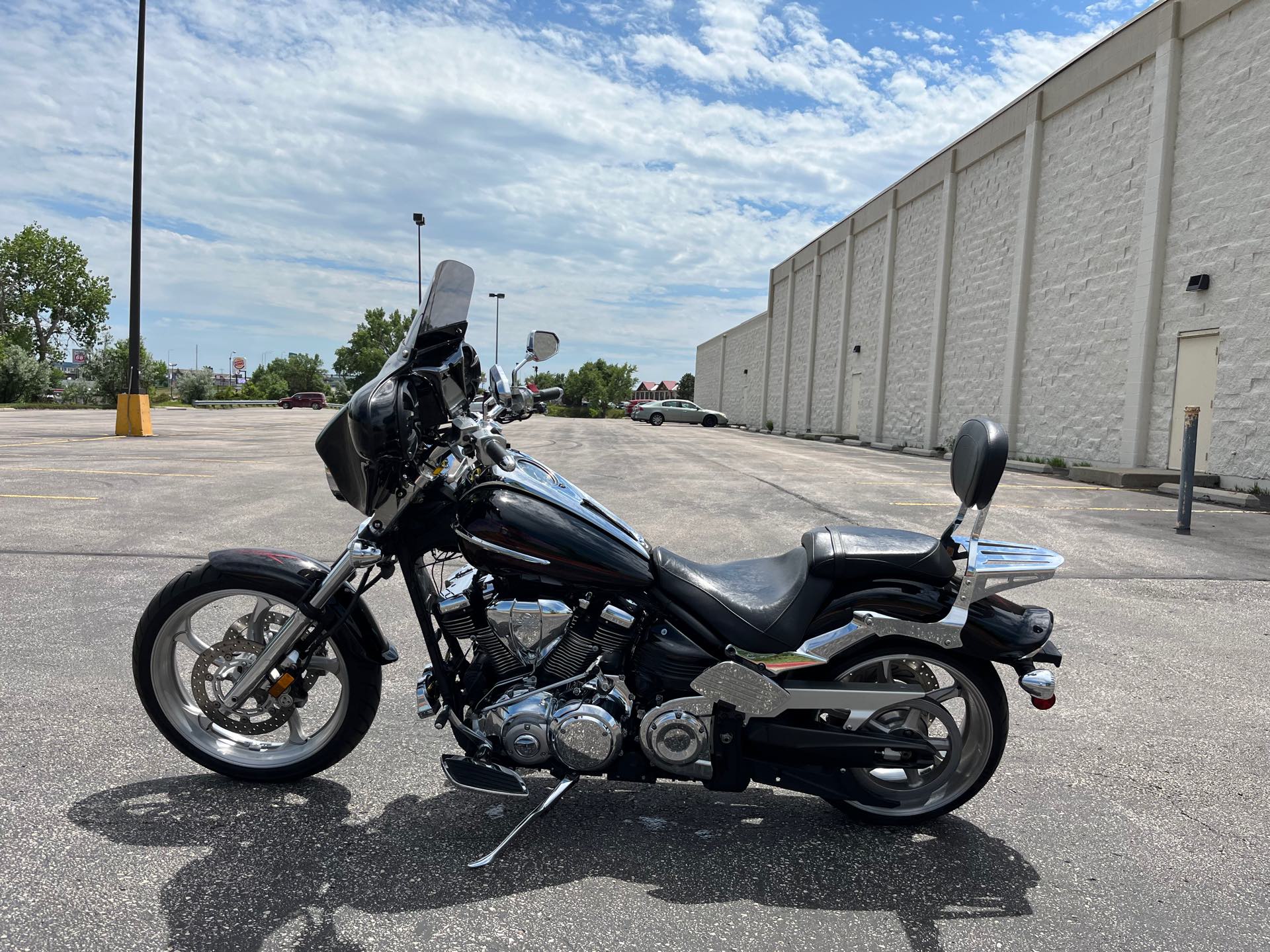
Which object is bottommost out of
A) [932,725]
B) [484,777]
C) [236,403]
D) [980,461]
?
[484,777]

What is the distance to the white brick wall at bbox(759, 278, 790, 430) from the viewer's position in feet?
143

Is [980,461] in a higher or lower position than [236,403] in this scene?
lower

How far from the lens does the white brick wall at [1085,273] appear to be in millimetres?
15711

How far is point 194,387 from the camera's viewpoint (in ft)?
211

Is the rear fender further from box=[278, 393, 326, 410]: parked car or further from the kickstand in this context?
box=[278, 393, 326, 410]: parked car

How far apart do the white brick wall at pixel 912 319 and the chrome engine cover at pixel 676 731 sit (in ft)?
78.0

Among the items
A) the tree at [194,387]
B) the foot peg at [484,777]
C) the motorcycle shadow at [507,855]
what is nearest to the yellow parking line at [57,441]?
the motorcycle shadow at [507,855]

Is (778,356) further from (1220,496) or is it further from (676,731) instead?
(676,731)

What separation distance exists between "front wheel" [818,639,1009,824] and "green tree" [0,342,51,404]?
56.2 m

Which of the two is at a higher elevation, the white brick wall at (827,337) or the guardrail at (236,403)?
the white brick wall at (827,337)

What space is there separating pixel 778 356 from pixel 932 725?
43.9 meters

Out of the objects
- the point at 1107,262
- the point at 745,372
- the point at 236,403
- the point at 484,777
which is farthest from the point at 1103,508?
the point at 236,403

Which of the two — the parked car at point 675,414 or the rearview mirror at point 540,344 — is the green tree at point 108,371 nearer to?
the parked car at point 675,414

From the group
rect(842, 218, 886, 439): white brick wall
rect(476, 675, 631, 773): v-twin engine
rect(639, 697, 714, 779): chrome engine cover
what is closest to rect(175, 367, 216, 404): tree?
rect(842, 218, 886, 439): white brick wall
